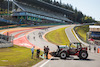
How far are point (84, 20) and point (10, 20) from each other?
108 meters

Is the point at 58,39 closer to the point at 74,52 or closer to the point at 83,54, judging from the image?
the point at 74,52

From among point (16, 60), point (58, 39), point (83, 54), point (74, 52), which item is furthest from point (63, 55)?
point (58, 39)

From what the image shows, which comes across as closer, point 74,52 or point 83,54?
point 83,54

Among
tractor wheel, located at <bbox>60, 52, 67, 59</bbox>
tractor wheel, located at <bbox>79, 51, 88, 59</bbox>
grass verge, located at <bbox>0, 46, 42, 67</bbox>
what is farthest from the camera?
tractor wheel, located at <bbox>79, 51, 88, 59</bbox>

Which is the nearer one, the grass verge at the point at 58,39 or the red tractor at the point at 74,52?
the red tractor at the point at 74,52

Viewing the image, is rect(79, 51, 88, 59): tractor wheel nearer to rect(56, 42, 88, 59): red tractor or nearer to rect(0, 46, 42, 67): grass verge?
rect(56, 42, 88, 59): red tractor

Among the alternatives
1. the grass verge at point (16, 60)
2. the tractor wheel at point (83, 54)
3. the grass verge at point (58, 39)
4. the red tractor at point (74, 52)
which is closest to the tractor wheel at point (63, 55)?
the red tractor at point (74, 52)

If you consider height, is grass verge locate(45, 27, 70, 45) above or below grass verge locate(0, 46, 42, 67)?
above

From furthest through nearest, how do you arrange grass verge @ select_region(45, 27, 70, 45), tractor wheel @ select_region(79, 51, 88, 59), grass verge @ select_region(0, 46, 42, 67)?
1. grass verge @ select_region(45, 27, 70, 45)
2. tractor wheel @ select_region(79, 51, 88, 59)
3. grass verge @ select_region(0, 46, 42, 67)

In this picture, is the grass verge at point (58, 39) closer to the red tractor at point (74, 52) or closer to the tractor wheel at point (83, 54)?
the red tractor at point (74, 52)

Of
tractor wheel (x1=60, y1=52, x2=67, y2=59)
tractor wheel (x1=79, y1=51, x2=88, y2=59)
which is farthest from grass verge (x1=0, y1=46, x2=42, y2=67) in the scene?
tractor wheel (x1=79, y1=51, x2=88, y2=59)

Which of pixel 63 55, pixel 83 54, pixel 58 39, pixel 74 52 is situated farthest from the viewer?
pixel 58 39

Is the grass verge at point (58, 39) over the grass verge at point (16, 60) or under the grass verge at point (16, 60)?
over

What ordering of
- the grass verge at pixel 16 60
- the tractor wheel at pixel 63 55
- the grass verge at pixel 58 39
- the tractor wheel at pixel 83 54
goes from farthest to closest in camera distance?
1. the grass verge at pixel 58 39
2. the tractor wheel at pixel 83 54
3. the tractor wheel at pixel 63 55
4. the grass verge at pixel 16 60
